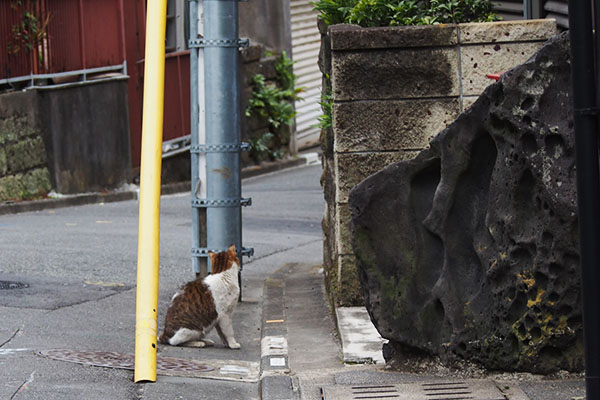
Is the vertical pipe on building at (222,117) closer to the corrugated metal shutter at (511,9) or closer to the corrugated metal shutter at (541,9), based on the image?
the corrugated metal shutter at (541,9)

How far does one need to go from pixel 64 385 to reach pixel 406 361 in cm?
197

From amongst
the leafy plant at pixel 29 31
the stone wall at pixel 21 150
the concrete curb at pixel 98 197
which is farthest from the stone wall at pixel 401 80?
the leafy plant at pixel 29 31

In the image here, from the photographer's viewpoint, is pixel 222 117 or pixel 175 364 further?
pixel 222 117

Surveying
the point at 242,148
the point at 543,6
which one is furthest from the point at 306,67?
the point at 242,148

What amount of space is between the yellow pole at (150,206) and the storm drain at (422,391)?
1.14 metres

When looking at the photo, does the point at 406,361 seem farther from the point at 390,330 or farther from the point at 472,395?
the point at 472,395

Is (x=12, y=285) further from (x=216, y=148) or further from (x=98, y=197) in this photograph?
(x=98, y=197)

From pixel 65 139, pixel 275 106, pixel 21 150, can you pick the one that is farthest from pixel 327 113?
pixel 275 106

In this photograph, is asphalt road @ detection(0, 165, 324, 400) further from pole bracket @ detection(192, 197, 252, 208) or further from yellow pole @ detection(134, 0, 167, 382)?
pole bracket @ detection(192, 197, 252, 208)

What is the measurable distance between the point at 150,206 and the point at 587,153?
3478 mm

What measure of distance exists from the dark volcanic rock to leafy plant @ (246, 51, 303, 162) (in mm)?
15039

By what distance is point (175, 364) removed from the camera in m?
6.68

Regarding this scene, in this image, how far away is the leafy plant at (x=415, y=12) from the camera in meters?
7.93

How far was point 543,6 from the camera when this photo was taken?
10.2 m
